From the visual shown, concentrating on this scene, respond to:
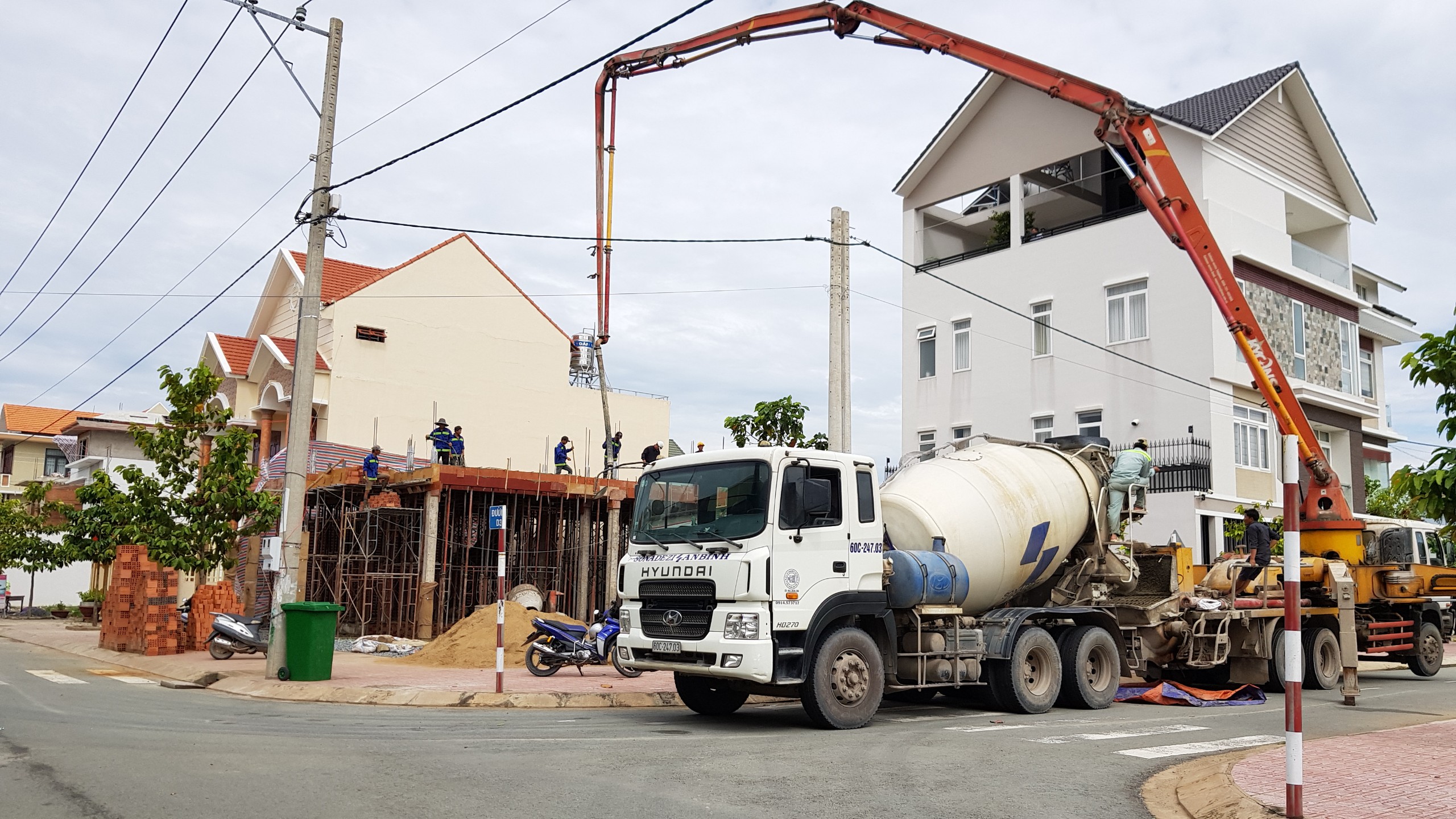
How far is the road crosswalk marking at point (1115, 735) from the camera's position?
10.7 m

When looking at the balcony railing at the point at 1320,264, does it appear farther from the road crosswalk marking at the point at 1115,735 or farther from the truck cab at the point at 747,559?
the truck cab at the point at 747,559

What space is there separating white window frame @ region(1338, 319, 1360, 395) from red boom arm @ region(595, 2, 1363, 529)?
1512cm

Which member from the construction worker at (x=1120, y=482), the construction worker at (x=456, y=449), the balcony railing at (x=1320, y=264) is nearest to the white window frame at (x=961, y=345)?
the balcony railing at (x=1320, y=264)

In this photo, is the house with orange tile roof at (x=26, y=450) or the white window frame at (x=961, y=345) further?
the house with orange tile roof at (x=26, y=450)

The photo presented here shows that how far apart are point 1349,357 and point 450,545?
85.6 ft

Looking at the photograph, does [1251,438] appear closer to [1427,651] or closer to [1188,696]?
[1427,651]

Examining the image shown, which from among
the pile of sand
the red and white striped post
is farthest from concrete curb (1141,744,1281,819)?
the pile of sand

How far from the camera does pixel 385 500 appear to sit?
23.3 m

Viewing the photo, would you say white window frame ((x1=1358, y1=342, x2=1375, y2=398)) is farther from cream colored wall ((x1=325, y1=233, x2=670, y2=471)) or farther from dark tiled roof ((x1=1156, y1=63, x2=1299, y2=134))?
cream colored wall ((x1=325, y1=233, x2=670, y2=471))

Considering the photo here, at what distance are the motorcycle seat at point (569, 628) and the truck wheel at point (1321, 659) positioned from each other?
35.5 ft

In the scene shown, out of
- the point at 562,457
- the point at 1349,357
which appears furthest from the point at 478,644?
the point at 1349,357

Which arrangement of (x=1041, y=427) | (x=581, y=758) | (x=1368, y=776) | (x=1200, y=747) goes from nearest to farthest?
1. (x=1368, y=776)
2. (x=581, y=758)
3. (x=1200, y=747)
4. (x=1041, y=427)

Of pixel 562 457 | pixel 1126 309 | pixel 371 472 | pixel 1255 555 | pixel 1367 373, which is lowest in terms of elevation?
pixel 1255 555

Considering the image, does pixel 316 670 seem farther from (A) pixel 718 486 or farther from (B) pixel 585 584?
(B) pixel 585 584
